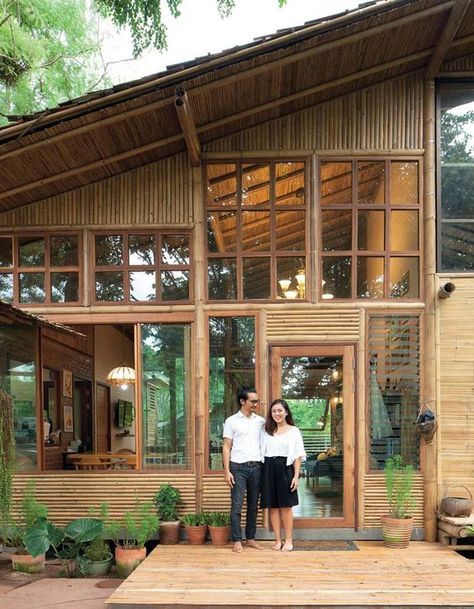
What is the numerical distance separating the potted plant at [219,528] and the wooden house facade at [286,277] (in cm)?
19

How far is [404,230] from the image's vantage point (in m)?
6.09

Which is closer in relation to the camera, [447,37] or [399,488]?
[447,37]

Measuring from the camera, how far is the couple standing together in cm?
542

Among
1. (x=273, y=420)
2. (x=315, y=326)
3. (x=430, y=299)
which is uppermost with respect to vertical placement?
(x=430, y=299)

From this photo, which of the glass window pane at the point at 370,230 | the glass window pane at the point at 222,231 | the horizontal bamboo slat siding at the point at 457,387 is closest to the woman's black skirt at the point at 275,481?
the horizontal bamboo slat siding at the point at 457,387

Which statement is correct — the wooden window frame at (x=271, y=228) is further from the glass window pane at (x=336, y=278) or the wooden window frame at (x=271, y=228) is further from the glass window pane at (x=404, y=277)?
the glass window pane at (x=404, y=277)

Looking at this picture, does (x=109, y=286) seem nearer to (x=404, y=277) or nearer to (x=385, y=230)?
(x=385, y=230)

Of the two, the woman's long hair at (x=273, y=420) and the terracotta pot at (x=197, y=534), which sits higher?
the woman's long hair at (x=273, y=420)

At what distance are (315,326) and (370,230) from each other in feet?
3.82

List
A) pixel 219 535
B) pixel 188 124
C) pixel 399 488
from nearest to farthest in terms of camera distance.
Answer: pixel 188 124, pixel 219 535, pixel 399 488

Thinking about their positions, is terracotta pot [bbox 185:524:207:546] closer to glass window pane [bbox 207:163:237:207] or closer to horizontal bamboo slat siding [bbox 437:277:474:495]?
horizontal bamboo slat siding [bbox 437:277:474:495]

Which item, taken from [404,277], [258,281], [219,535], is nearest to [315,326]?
[258,281]

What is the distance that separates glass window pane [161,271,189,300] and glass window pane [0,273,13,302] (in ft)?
5.22

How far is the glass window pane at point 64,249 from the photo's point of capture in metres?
6.13
